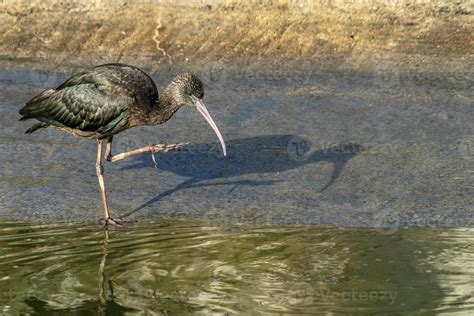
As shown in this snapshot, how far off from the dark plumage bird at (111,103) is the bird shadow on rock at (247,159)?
0.70m

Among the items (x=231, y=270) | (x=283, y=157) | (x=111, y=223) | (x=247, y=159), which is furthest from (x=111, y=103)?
(x=231, y=270)

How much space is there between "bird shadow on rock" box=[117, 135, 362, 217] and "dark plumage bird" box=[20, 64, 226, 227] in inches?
27.4

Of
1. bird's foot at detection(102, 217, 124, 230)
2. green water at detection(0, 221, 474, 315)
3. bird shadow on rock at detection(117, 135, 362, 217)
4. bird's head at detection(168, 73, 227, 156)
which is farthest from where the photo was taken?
bird shadow on rock at detection(117, 135, 362, 217)

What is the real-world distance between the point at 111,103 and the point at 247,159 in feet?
6.04

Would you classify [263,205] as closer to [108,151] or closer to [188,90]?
[188,90]

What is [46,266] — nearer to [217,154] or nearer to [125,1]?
[217,154]

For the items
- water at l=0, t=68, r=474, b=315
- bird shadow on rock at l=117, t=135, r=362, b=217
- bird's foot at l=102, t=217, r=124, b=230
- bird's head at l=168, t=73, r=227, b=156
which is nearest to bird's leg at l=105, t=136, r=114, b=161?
water at l=0, t=68, r=474, b=315

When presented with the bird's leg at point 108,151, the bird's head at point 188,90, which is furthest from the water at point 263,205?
the bird's head at point 188,90

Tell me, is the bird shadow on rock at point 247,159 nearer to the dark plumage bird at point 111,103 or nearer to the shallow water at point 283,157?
the shallow water at point 283,157

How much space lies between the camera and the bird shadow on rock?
1071 centimetres

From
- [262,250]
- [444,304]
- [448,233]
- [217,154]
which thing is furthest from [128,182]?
[444,304]

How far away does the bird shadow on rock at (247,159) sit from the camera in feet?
35.1

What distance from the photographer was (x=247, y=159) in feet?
36.4

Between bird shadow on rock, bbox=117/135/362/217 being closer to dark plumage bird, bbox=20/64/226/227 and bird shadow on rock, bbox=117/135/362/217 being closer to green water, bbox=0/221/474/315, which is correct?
dark plumage bird, bbox=20/64/226/227
